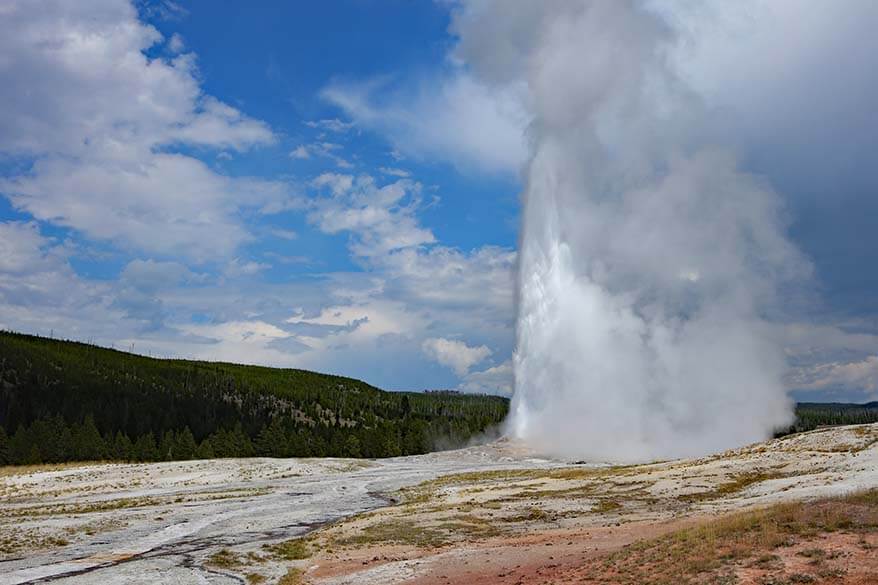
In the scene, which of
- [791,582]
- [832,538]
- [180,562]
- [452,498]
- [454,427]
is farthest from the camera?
[454,427]

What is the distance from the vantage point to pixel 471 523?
3809cm

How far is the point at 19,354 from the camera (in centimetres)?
18525

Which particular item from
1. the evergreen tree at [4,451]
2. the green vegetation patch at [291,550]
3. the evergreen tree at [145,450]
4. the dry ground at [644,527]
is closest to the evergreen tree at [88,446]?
the evergreen tree at [145,450]

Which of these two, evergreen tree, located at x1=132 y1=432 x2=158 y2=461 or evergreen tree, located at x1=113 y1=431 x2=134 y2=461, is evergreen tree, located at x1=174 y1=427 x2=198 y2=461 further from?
evergreen tree, located at x1=113 y1=431 x2=134 y2=461

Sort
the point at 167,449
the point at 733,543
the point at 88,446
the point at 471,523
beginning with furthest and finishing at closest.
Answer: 1. the point at 167,449
2. the point at 88,446
3. the point at 471,523
4. the point at 733,543

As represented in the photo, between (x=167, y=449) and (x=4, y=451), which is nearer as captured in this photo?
(x=4, y=451)

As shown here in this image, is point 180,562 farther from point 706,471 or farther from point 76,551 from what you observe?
point 706,471

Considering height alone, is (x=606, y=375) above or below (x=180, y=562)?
above

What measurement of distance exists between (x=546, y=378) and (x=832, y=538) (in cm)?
8269

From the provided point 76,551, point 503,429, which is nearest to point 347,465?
point 503,429

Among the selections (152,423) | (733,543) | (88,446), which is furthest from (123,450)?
(733,543)

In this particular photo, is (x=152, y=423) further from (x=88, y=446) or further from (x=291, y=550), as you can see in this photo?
(x=291, y=550)

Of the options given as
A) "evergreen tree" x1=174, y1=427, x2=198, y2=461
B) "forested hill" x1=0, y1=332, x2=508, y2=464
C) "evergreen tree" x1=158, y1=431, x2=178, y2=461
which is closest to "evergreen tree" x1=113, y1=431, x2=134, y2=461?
"forested hill" x1=0, y1=332, x2=508, y2=464

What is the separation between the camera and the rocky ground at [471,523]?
21062 mm
